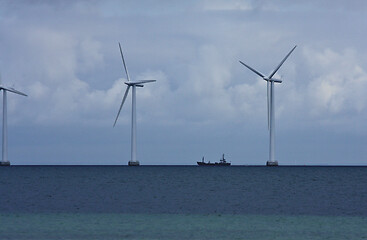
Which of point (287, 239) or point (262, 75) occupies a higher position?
point (262, 75)

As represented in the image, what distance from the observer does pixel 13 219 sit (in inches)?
1939

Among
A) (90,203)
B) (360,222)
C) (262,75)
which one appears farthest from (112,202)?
(262,75)

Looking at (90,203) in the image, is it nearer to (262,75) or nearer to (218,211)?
(218,211)

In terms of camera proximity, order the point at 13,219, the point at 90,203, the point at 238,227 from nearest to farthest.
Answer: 1. the point at 238,227
2. the point at 13,219
3. the point at 90,203

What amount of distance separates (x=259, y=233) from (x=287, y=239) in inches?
140

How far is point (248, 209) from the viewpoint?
66.9 meters

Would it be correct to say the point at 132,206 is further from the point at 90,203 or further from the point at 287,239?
the point at 287,239

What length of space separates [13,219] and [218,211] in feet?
68.9

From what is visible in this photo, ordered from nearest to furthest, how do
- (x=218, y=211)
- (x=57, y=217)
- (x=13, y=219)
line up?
(x=13, y=219)
(x=57, y=217)
(x=218, y=211)

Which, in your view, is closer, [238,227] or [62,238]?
[62,238]

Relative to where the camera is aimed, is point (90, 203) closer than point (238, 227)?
No

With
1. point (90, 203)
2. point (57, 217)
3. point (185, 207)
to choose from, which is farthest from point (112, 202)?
point (57, 217)

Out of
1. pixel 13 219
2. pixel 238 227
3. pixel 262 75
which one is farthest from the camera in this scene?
pixel 262 75

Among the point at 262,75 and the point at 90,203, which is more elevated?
the point at 262,75
